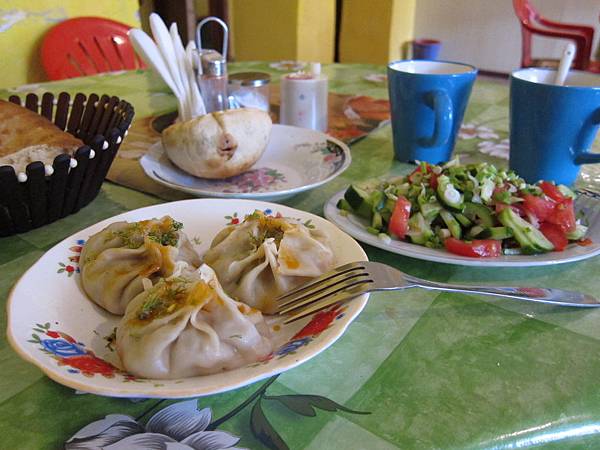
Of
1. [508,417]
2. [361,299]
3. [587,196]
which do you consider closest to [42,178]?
[361,299]

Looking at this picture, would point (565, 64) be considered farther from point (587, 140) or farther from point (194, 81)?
point (194, 81)

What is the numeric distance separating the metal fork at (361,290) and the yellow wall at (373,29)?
465 cm

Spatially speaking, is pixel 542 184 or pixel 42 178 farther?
pixel 542 184

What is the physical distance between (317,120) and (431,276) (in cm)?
79

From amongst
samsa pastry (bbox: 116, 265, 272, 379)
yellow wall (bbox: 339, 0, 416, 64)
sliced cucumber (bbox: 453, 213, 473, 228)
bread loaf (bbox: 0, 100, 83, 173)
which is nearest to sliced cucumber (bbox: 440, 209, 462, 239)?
sliced cucumber (bbox: 453, 213, 473, 228)

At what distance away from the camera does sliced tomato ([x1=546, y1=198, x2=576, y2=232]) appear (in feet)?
2.62

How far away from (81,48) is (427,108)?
1.79m

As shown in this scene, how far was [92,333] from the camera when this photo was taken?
0.61 m

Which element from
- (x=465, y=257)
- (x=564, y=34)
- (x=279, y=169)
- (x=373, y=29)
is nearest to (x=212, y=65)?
(x=279, y=169)

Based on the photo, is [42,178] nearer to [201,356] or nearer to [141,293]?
[141,293]

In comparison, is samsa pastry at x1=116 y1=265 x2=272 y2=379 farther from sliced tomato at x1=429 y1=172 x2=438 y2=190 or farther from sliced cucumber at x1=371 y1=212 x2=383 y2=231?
sliced tomato at x1=429 y1=172 x2=438 y2=190

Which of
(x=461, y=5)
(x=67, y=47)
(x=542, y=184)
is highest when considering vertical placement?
(x=461, y=5)

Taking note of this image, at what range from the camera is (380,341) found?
64cm

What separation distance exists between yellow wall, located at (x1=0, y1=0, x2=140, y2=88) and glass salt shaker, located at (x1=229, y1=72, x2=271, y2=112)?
165 cm
